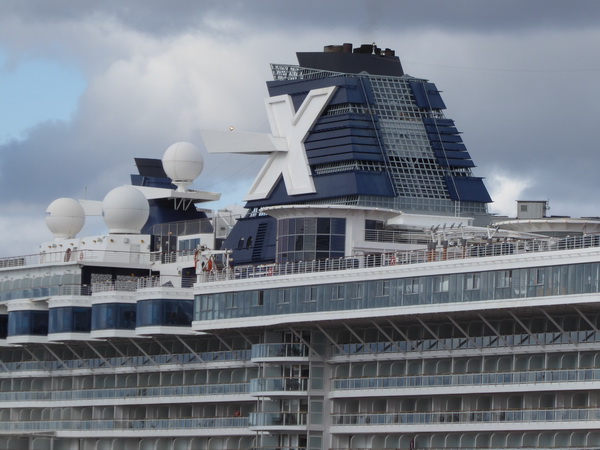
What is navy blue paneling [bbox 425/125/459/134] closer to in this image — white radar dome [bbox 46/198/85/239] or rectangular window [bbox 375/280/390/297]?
rectangular window [bbox 375/280/390/297]

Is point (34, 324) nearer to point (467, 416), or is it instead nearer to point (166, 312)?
point (166, 312)

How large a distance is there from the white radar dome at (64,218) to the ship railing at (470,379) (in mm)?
37096

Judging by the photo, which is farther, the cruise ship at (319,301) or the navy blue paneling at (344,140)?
the navy blue paneling at (344,140)

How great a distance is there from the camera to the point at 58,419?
5276 inches

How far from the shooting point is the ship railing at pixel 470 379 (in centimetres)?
9675

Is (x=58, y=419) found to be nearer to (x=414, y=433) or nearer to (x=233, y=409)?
(x=233, y=409)

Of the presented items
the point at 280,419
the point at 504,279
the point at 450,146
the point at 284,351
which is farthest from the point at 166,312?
the point at 504,279

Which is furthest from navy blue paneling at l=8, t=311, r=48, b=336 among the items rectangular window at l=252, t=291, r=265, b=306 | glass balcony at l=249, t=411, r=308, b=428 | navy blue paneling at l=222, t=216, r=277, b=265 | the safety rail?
glass balcony at l=249, t=411, r=308, b=428

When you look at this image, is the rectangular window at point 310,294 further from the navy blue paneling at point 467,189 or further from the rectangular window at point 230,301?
the navy blue paneling at point 467,189

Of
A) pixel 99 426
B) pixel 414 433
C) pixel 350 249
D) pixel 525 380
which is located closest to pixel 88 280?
pixel 99 426

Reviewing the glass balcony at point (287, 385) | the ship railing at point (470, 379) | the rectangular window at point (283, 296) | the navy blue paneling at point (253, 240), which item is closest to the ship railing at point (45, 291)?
the navy blue paneling at point (253, 240)

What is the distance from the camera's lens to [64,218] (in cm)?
14225

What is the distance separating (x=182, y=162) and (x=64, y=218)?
1111 cm

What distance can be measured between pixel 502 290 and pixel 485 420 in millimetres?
8418
